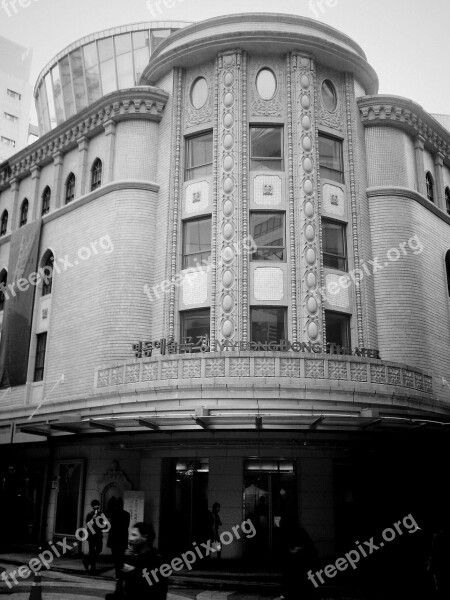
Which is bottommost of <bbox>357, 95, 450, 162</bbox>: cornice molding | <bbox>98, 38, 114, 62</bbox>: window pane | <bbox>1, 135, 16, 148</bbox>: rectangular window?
<bbox>357, 95, 450, 162</bbox>: cornice molding

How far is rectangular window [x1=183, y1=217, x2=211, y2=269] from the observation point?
21.2 meters

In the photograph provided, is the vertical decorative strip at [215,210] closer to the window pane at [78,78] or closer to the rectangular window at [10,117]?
the window pane at [78,78]

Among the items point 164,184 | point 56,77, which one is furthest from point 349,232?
point 56,77

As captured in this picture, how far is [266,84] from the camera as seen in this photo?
73.4 ft

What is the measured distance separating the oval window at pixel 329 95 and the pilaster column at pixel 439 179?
543 centimetres

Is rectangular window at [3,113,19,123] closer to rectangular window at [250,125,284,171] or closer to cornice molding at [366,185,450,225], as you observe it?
rectangular window at [250,125,284,171]

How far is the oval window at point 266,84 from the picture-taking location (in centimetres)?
2227

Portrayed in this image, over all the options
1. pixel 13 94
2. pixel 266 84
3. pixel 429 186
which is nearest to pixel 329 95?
pixel 266 84

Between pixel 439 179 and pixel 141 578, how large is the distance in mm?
22953

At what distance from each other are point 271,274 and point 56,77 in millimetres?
19516

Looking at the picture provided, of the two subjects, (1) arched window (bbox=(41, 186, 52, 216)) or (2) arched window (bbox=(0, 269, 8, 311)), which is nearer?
(1) arched window (bbox=(41, 186, 52, 216))

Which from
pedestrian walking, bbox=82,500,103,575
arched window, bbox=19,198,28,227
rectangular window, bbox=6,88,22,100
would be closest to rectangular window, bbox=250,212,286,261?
pedestrian walking, bbox=82,500,103,575

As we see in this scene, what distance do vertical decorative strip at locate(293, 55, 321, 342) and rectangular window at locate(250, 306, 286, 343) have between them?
0.73m

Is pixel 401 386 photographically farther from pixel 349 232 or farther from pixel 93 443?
pixel 93 443
